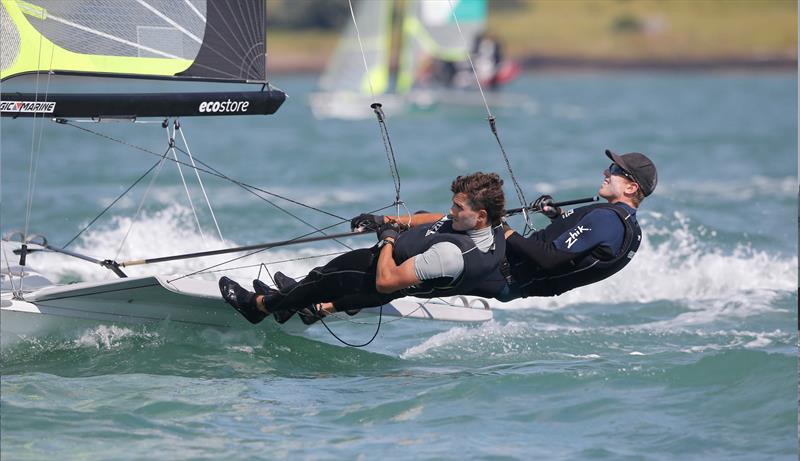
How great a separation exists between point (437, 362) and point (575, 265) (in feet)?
3.46

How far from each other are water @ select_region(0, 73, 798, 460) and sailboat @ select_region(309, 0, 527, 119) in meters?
12.7

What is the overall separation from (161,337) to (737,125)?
20.7 m

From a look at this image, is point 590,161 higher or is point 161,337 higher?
point 590,161

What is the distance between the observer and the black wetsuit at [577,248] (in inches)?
213

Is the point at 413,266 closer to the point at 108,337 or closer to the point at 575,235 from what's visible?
the point at 575,235

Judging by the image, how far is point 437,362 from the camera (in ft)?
20.1

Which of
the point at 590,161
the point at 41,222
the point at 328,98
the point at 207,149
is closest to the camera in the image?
the point at 41,222

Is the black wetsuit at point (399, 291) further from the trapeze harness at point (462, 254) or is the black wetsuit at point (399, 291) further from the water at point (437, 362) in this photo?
the water at point (437, 362)

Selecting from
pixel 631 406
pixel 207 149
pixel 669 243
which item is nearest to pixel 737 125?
pixel 207 149

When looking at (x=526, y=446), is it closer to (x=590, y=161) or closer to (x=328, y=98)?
(x=590, y=161)

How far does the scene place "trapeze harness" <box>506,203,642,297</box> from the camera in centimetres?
546

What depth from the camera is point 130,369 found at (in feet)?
18.5

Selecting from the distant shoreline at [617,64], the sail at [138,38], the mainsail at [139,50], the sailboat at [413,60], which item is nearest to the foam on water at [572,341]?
the mainsail at [139,50]

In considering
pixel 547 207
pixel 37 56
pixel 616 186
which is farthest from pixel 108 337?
pixel 616 186
